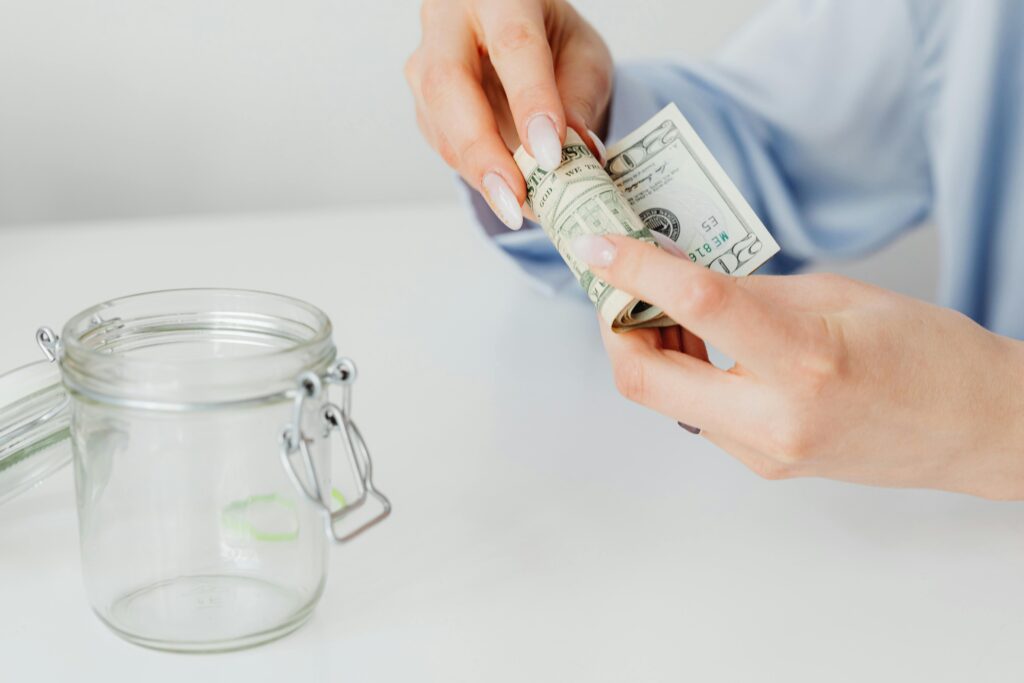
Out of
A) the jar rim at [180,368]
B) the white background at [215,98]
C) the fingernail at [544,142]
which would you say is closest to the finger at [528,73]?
the fingernail at [544,142]

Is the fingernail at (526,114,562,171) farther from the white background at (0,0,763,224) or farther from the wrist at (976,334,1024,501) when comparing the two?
the white background at (0,0,763,224)

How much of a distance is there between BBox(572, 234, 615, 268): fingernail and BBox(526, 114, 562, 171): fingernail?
12 centimetres

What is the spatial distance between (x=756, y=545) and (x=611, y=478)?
0.13m

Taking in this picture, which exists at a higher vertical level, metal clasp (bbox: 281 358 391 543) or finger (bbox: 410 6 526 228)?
finger (bbox: 410 6 526 228)

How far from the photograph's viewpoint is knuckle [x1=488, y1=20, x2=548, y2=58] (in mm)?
855

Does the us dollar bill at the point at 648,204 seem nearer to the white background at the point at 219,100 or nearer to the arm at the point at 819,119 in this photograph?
the arm at the point at 819,119

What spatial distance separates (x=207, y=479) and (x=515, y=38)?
42 cm

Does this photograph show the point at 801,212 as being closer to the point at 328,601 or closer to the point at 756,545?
the point at 756,545

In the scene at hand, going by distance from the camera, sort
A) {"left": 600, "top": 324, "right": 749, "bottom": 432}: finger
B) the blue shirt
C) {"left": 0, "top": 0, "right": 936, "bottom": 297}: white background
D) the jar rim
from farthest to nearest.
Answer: {"left": 0, "top": 0, "right": 936, "bottom": 297}: white background → the blue shirt → {"left": 600, "top": 324, "right": 749, "bottom": 432}: finger → the jar rim

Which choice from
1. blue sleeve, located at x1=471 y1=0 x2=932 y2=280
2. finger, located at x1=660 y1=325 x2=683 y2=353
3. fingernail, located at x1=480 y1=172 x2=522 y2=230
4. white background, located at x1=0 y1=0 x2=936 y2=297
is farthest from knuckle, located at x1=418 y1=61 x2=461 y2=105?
white background, located at x1=0 y1=0 x2=936 y2=297

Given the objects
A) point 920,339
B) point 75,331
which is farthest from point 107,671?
point 920,339

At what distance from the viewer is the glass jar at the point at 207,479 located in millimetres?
588

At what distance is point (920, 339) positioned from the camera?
708 mm

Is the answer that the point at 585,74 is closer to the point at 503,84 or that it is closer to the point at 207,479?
the point at 503,84
